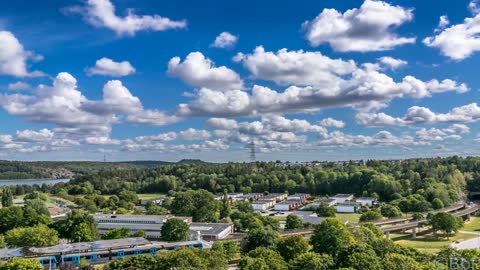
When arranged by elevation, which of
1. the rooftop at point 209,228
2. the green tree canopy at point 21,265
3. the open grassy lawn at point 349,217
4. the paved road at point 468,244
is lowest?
the paved road at point 468,244

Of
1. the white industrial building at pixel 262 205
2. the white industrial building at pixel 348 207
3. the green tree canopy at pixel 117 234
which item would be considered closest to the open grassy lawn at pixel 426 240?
the white industrial building at pixel 348 207

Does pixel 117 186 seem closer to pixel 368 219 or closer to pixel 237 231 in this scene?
pixel 237 231

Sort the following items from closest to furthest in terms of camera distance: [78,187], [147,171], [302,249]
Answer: [302,249] < [78,187] < [147,171]

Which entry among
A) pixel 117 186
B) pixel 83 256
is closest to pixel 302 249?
pixel 83 256

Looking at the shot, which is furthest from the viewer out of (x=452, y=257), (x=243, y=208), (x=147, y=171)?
(x=147, y=171)

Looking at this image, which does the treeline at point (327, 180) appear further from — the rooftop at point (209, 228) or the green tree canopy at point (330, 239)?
the green tree canopy at point (330, 239)

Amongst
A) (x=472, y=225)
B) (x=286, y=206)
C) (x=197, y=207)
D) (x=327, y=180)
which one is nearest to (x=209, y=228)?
(x=197, y=207)

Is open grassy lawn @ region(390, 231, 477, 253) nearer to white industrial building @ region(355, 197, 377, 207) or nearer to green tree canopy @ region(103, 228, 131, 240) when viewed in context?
white industrial building @ region(355, 197, 377, 207)

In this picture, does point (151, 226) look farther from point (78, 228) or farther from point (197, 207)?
point (197, 207)
